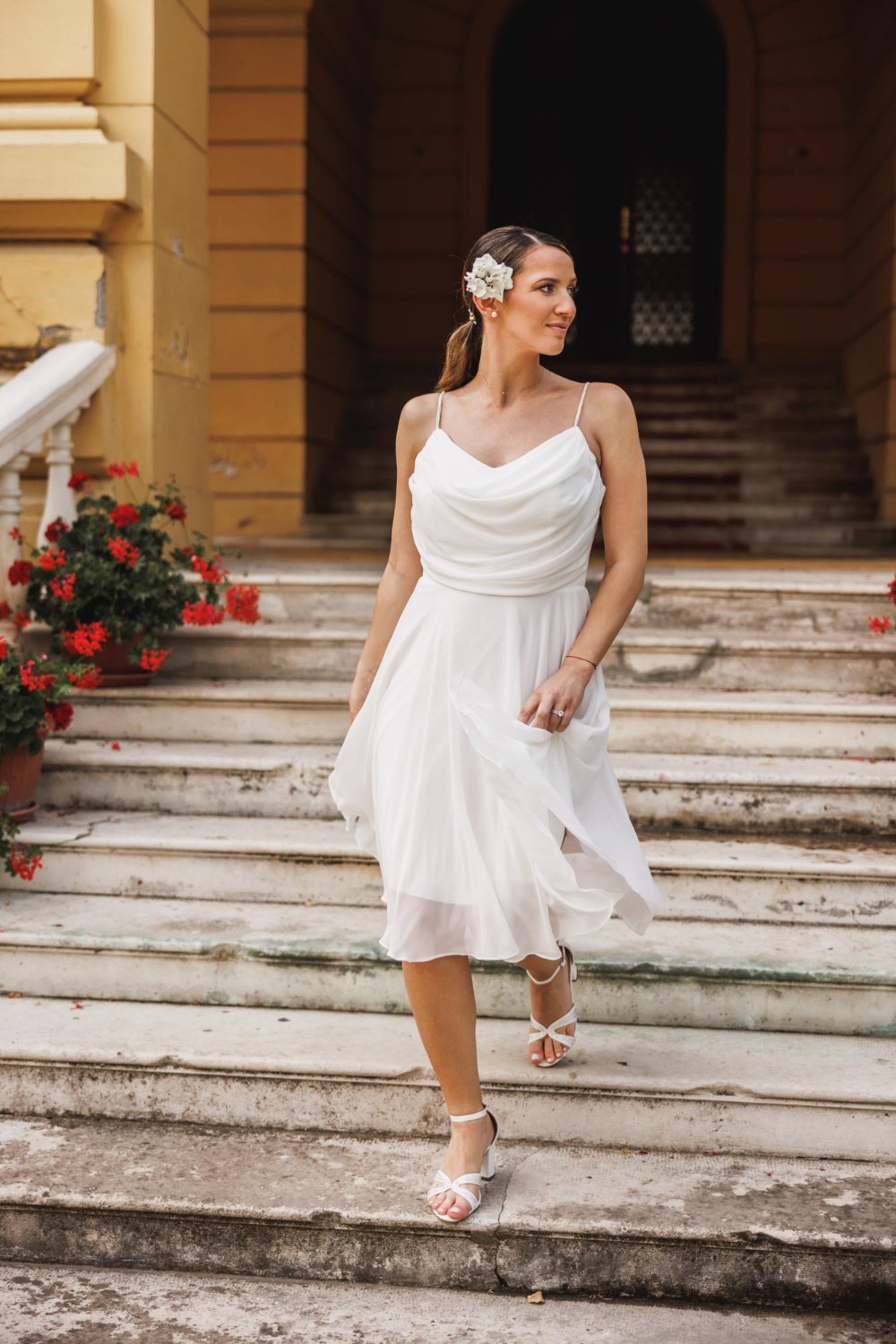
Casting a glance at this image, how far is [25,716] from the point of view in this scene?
3568 mm

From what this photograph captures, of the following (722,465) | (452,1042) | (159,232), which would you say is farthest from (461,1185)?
(722,465)

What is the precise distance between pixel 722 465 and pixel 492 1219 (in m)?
7.40

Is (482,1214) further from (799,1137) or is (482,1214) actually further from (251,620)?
(251,620)

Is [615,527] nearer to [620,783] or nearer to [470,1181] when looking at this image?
[470,1181]

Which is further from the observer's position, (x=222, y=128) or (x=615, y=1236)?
(x=222, y=128)

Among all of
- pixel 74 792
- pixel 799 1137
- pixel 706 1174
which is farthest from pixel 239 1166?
pixel 74 792

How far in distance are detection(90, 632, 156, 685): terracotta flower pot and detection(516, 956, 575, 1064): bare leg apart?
2122mm

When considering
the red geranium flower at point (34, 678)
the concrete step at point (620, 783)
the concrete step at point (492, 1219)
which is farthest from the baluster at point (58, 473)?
the concrete step at point (492, 1219)

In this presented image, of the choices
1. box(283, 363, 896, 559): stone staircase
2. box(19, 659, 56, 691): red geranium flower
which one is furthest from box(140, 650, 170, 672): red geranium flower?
box(283, 363, 896, 559): stone staircase

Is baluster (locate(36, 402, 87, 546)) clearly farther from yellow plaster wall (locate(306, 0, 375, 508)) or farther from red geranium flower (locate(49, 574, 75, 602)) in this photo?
yellow plaster wall (locate(306, 0, 375, 508))

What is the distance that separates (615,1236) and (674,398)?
8.29 metres

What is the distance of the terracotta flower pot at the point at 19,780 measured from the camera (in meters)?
3.65

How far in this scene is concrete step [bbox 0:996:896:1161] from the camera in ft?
8.88

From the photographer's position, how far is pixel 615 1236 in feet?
7.82
